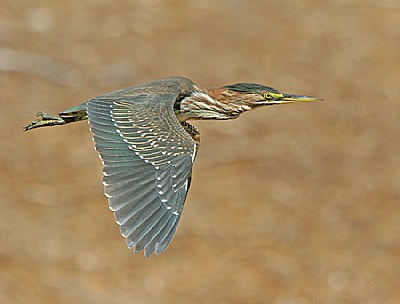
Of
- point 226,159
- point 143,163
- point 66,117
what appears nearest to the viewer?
point 143,163

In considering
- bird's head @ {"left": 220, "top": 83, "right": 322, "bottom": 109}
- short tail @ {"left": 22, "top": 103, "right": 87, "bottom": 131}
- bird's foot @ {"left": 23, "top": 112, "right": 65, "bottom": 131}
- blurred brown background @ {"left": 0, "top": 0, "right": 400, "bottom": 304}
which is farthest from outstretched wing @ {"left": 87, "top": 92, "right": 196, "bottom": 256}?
blurred brown background @ {"left": 0, "top": 0, "right": 400, "bottom": 304}

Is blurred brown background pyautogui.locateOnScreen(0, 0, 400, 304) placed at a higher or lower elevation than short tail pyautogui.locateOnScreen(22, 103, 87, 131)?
lower

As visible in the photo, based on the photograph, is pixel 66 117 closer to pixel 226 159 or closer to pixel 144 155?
pixel 144 155

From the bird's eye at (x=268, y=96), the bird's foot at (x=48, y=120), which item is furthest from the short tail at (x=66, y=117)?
the bird's eye at (x=268, y=96)

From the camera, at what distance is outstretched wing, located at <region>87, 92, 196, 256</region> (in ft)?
23.1

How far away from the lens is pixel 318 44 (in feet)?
55.1

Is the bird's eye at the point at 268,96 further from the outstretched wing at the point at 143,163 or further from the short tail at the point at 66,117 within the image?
the short tail at the point at 66,117

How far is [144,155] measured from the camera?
7.55 meters

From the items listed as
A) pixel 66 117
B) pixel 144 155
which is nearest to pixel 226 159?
pixel 66 117

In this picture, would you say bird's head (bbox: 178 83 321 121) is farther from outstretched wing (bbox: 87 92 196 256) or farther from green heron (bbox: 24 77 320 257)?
outstretched wing (bbox: 87 92 196 256)

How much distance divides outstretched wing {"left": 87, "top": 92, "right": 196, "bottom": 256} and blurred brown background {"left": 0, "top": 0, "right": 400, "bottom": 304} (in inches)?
178

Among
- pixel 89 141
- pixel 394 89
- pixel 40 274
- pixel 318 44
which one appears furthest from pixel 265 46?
pixel 40 274

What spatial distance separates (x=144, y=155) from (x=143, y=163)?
83 millimetres

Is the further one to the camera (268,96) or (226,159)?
(226,159)
